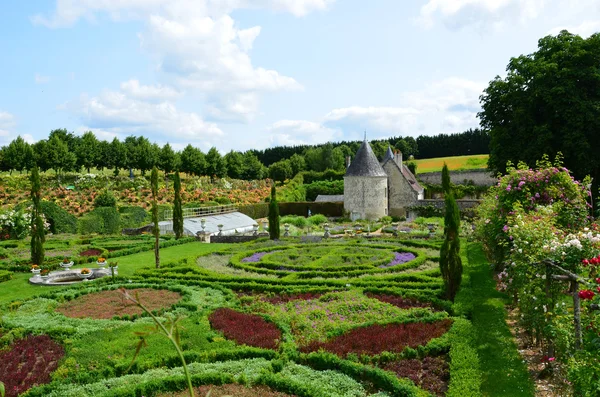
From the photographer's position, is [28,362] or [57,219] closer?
[28,362]

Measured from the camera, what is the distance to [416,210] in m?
40.2

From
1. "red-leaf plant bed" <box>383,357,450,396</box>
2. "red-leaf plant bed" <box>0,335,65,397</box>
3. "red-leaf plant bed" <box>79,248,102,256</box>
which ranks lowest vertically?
"red-leaf plant bed" <box>383,357,450,396</box>

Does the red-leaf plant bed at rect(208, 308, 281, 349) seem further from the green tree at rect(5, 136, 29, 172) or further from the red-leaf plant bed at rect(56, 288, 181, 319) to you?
the green tree at rect(5, 136, 29, 172)

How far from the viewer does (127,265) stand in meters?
18.3

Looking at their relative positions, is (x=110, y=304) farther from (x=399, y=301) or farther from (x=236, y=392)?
(x=399, y=301)

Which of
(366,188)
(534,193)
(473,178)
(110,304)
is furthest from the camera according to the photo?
(473,178)

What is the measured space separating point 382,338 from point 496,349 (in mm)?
2066

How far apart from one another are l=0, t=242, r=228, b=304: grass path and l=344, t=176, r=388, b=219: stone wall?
18.0m

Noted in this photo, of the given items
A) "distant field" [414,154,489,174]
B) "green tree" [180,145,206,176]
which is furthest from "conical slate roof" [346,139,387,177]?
"distant field" [414,154,489,174]

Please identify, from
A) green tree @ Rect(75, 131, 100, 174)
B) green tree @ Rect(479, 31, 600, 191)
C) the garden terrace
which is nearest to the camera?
the garden terrace

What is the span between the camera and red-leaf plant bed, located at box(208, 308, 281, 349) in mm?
8961

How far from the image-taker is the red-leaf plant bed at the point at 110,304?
36.9 ft

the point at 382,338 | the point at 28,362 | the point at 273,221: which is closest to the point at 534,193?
Answer: the point at 382,338

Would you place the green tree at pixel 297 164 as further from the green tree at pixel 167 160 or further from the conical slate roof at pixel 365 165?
the conical slate roof at pixel 365 165
